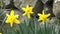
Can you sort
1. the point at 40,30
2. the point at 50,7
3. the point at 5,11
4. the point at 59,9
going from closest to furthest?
the point at 40,30 → the point at 59,9 → the point at 50,7 → the point at 5,11

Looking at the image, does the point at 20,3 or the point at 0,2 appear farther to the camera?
the point at 0,2

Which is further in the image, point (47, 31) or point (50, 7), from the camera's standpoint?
point (50, 7)

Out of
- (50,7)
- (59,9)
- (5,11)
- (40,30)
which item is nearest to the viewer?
(40,30)

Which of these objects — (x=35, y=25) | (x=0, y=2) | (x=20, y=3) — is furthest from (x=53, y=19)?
(x=0, y=2)

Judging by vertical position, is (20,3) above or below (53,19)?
above

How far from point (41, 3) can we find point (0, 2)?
3.07 feet

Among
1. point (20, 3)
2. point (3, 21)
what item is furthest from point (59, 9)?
point (3, 21)

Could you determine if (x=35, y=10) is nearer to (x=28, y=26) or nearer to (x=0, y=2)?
(x=0, y=2)

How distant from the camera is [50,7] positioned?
137 inches

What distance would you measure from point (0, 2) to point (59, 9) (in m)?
1.41

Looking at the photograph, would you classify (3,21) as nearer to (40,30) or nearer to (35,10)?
(35,10)

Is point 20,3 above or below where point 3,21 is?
above

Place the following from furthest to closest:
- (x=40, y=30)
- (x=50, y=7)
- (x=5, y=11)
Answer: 1. (x=5, y=11)
2. (x=50, y=7)
3. (x=40, y=30)

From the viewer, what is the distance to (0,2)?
4.07 metres
